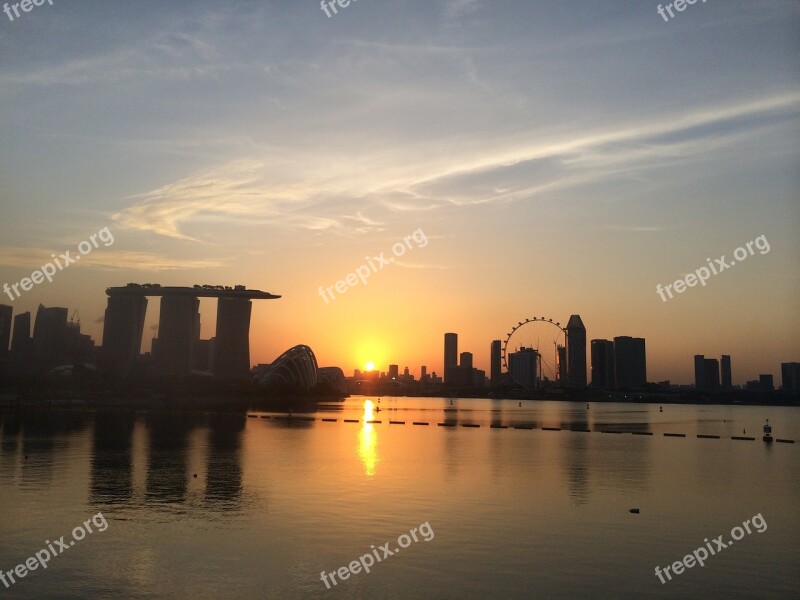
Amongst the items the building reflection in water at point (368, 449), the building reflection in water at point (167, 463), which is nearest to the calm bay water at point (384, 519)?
the building reflection in water at point (167, 463)

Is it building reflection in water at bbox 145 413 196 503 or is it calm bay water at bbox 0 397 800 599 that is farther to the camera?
building reflection in water at bbox 145 413 196 503

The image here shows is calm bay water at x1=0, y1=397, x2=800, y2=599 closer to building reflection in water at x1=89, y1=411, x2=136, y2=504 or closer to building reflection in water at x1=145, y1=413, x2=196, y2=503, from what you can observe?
building reflection in water at x1=89, y1=411, x2=136, y2=504

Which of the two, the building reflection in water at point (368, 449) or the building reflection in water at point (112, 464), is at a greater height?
the building reflection in water at point (112, 464)

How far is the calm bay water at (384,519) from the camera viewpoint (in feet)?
84.5

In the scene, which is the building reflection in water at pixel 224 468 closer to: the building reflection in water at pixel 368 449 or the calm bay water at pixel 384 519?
the calm bay water at pixel 384 519

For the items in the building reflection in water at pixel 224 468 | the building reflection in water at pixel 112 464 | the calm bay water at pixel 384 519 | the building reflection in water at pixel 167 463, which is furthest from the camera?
the building reflection in water at pixel 167 463

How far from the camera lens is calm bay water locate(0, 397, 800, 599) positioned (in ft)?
84.5

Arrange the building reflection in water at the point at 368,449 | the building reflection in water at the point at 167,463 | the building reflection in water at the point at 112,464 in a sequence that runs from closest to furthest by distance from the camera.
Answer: the building reflection in water at the point at 112,464 → the building reflection in water at the point at 167,463 → the building reflection in water at the point at 368,449

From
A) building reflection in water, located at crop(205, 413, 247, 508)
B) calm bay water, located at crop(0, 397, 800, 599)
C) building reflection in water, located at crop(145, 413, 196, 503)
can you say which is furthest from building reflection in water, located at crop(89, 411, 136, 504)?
building reflection in water, located at crop(205, 413, 247, 508)

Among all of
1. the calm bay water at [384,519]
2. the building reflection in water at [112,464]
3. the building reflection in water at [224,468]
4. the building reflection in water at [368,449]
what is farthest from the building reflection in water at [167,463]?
the building reflection in water at [368,449]

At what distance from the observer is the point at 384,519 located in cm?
3625

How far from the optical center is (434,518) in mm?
36906

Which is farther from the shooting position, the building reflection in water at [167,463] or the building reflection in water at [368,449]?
the building reflection in water at [368,449]

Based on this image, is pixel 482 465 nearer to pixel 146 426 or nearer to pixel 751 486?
pixel 751 486
